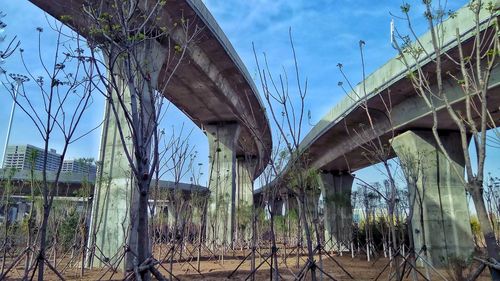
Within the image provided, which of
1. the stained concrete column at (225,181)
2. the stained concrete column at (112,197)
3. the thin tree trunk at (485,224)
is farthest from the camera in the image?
the stained concrete column at (225,181)

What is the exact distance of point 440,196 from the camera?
13625 mm

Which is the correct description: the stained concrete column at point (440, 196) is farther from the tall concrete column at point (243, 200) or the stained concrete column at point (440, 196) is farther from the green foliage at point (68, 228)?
the green foliage at point (68, 228)

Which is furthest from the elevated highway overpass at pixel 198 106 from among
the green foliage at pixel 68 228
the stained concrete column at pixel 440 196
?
the green foliage at pixel 68 228

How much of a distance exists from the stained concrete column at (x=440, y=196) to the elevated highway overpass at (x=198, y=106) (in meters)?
5.62

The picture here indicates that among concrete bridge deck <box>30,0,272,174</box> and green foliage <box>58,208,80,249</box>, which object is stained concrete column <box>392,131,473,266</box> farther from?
green foliage <box>58,208,80,249</box>

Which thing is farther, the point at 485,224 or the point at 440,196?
the point at 440,196

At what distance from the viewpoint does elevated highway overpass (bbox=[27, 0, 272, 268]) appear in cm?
1102

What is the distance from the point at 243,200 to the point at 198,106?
1072cm

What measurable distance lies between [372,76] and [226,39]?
17.9 feet

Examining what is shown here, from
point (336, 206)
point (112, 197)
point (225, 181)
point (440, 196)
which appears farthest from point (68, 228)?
point (440, 196)

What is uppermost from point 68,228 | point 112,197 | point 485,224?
point 112,197

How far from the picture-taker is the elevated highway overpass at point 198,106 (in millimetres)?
11016

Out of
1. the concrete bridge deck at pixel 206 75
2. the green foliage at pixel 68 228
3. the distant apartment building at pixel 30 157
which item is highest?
the concrete bridge deck at pixel 206 75

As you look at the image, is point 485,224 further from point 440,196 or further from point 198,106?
point 198,106
